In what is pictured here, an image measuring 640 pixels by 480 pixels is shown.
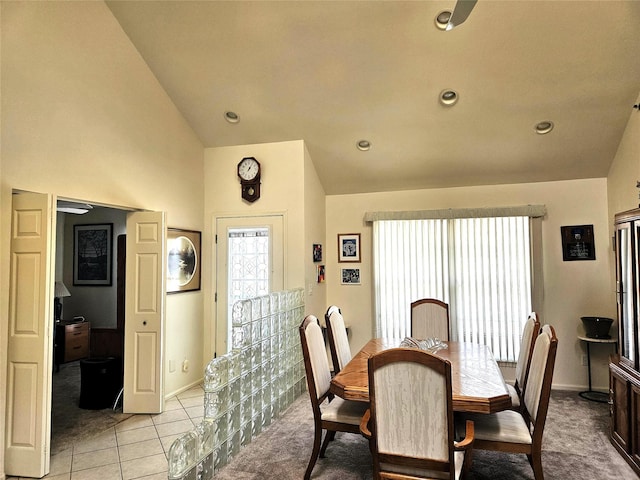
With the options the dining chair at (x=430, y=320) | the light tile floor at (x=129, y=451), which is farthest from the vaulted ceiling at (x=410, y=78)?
the light tile floor at (x=129, y=451)

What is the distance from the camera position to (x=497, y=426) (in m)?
2.33

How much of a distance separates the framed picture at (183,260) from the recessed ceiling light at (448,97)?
315 centimetres

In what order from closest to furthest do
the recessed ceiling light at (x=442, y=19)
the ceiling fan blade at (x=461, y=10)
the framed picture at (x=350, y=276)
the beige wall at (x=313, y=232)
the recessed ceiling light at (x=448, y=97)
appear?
the ceiling fan blade at (x=461, y=10)
the recessed ceiling light at (x=442, y=19)
the recessed ceiling light at (x=448, y=97)
the beige wall at (x=313, y=232)
the framed picture at (x=350, y=276)

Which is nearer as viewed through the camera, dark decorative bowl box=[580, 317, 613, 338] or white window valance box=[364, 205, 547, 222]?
dark decorative bowl box=[580, 317, 613, 338]

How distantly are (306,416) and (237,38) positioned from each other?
3.56 meters

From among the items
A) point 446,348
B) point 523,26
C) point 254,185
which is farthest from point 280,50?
point 446,348

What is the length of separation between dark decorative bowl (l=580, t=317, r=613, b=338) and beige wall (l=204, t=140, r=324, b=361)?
9.96ft

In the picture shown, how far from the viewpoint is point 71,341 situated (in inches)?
216

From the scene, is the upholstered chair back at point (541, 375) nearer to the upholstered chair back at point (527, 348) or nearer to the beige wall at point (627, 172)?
the upholstered chair back at point (527, 348)

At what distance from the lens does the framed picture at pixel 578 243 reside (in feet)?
14.3

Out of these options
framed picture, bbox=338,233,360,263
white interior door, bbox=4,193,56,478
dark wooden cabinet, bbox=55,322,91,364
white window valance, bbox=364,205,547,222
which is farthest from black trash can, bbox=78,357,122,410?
white window valance, bbox=364,205,547,222

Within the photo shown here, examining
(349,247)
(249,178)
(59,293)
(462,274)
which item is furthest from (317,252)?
(59,293)

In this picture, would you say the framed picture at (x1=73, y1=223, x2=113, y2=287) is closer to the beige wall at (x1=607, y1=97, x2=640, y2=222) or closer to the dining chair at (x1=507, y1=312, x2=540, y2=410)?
the dining chair at (x1=507, y1=312, x2=540, y2=410)

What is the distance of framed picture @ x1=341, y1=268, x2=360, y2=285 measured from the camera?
5.22 m
